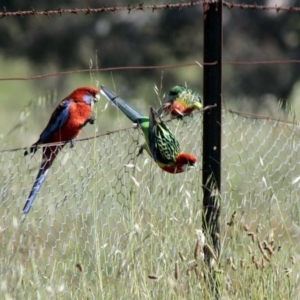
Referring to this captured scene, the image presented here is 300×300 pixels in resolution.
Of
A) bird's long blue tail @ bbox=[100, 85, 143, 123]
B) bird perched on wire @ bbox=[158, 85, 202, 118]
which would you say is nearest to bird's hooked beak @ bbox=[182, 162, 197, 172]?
bird's long blue tail @ bbox=[100, 85, 143, 123]

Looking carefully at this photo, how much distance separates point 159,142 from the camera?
383cm

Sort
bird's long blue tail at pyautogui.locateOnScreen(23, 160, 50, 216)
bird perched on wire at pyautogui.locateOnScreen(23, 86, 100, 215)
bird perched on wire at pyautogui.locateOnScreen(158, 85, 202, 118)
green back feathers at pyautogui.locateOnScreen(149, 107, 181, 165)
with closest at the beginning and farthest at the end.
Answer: bird's long blue tail at pyautogui.locateOnScreen(23, 160, 50, 216), green back feathers at pyautogui.locateOnScreen(149, 107, 181, 165), bird perched on wire at pyautogui.locateOnScreen(23, 86, 100, 215), bird perched on wire at pyautogui.locateOnScreen(158, 85, 202, 118)

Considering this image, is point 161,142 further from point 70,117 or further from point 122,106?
point 70,117

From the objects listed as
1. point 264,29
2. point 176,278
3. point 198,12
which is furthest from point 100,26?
point 176,278

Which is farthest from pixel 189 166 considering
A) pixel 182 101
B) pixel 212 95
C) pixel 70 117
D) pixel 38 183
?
pixel 182 101

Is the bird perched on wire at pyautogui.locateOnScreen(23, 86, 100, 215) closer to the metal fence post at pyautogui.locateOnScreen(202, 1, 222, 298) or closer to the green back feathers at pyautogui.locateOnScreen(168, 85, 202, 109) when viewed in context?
the green back feathers at pyautogui.locateOnScreen(168, 85, 202, 109)

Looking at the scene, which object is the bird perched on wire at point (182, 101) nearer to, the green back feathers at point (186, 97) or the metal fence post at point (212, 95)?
the green back feathers at point (186, 97)

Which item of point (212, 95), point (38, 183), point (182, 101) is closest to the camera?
point (38, 183)

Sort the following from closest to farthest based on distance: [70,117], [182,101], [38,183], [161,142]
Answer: [38,183] < [161,142] < [70,117] < [182,101]

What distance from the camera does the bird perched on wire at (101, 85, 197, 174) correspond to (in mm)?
3820

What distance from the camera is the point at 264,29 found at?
13836 millimetres

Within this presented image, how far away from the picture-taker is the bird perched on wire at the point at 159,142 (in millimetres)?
3820

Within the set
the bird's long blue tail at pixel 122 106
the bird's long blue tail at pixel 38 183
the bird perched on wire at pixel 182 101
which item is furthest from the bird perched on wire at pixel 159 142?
the bird perched on wire at pixel 182 101

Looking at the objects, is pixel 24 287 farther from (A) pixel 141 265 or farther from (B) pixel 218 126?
(B) pixel 218 126
